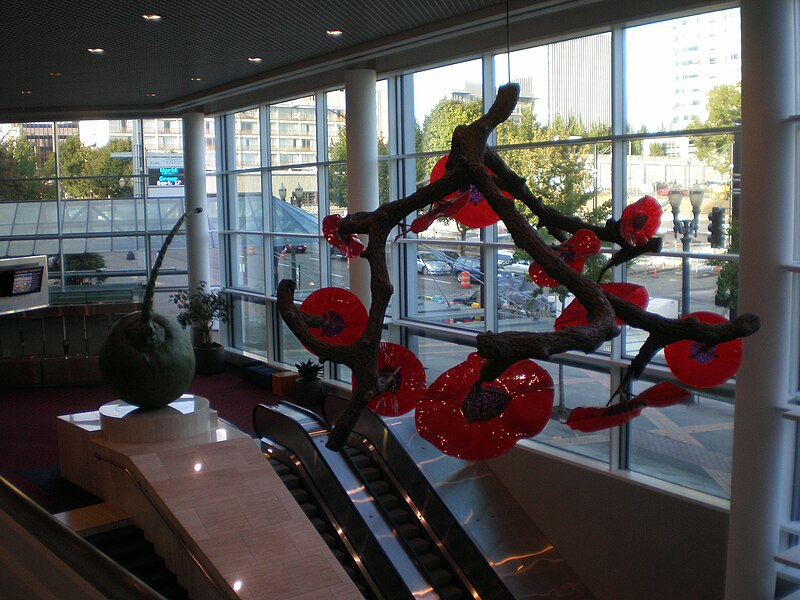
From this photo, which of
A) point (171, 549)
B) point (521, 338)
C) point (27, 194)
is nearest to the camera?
point (521, 338)

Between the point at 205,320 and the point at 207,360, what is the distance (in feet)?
2.86

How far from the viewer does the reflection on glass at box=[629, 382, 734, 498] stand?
28.5 ft

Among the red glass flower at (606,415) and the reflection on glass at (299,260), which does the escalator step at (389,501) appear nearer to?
the reflection on glass at (299,260)

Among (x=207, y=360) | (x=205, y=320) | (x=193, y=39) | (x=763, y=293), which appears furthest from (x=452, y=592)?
(x=205, y=320)

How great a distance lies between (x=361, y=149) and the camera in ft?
43.5

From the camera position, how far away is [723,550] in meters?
8.45

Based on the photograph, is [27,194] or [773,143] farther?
[27,194]

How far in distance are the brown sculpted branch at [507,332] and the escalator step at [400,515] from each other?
7.17 metres

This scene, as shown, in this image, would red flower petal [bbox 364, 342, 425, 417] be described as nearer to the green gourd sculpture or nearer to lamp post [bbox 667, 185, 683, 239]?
lamp post [bbox 667, 185, 683, 239]

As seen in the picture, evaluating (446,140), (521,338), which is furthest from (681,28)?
(521,338)

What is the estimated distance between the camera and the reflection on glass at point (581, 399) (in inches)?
397

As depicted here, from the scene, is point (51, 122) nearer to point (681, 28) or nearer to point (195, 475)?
point (195, 475)

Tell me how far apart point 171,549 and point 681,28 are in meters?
7.45

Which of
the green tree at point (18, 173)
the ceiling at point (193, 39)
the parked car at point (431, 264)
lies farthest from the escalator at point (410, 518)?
the green tree at point (18, 173)
